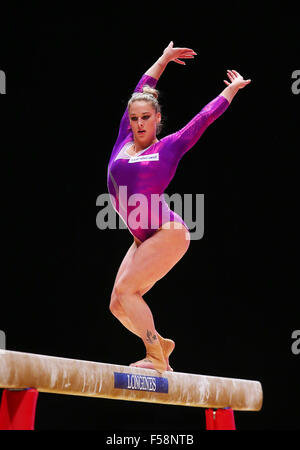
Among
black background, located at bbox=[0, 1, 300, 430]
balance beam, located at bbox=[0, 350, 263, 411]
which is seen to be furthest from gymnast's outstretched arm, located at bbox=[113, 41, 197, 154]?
black background, located at bbox=[0, 1, 300, 430]

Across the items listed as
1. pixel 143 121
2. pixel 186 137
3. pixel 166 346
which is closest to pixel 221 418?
pixel 166 346

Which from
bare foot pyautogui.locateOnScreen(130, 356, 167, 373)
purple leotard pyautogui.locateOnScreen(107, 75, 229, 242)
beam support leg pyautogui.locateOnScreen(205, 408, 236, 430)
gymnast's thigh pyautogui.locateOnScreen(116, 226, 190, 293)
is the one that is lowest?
beam support leg pyautogui.locateOnScreen(205, 408, 236, 430)

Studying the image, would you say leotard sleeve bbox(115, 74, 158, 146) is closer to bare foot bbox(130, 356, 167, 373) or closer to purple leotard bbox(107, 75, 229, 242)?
purple leotard bbox(107, 75, 229, 242)

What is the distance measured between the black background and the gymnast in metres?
1.93

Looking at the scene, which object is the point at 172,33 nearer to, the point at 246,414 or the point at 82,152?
the point at 82,152

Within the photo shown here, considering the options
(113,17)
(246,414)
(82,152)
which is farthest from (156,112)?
(246,414)

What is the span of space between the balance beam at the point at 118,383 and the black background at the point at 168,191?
6.22ft

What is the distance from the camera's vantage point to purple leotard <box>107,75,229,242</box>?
320 cm

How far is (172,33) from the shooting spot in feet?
19.1

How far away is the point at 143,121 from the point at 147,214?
490 mm

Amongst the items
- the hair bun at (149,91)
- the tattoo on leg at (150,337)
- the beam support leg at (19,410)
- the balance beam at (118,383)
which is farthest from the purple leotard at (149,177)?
the beam support leg at (19,410)

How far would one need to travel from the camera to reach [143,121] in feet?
11.0

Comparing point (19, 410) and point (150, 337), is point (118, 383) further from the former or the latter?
point (19, 410)

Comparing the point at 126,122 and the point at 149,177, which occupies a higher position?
the point at 126,122
